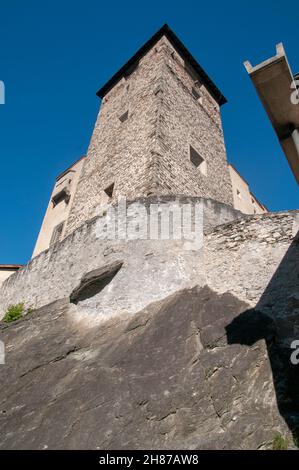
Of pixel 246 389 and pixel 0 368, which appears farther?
pixel 0 368

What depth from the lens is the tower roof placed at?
16125 millimetres

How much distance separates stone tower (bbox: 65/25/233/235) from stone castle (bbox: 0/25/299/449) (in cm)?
11

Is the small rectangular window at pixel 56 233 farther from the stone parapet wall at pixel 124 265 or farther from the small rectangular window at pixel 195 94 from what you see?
the small rectangular window at pixel 195 94

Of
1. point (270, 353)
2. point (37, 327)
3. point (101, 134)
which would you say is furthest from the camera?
point (101, 134)

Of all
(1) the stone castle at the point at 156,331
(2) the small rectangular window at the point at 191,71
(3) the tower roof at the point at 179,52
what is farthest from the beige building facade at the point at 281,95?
(3) the tower roof at the point at 179,52

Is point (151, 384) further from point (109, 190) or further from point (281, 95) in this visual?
point (109, 190)

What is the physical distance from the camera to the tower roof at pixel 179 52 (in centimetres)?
1612

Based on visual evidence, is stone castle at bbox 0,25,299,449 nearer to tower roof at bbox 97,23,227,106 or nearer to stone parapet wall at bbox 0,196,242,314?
stone parapet wall at bbox 0,196,242,314

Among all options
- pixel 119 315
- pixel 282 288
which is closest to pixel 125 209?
pixel 119 315

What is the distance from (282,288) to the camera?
227 inches

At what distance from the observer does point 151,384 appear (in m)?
4.81

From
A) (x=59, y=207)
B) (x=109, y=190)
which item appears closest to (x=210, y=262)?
(x=109, y=190)
